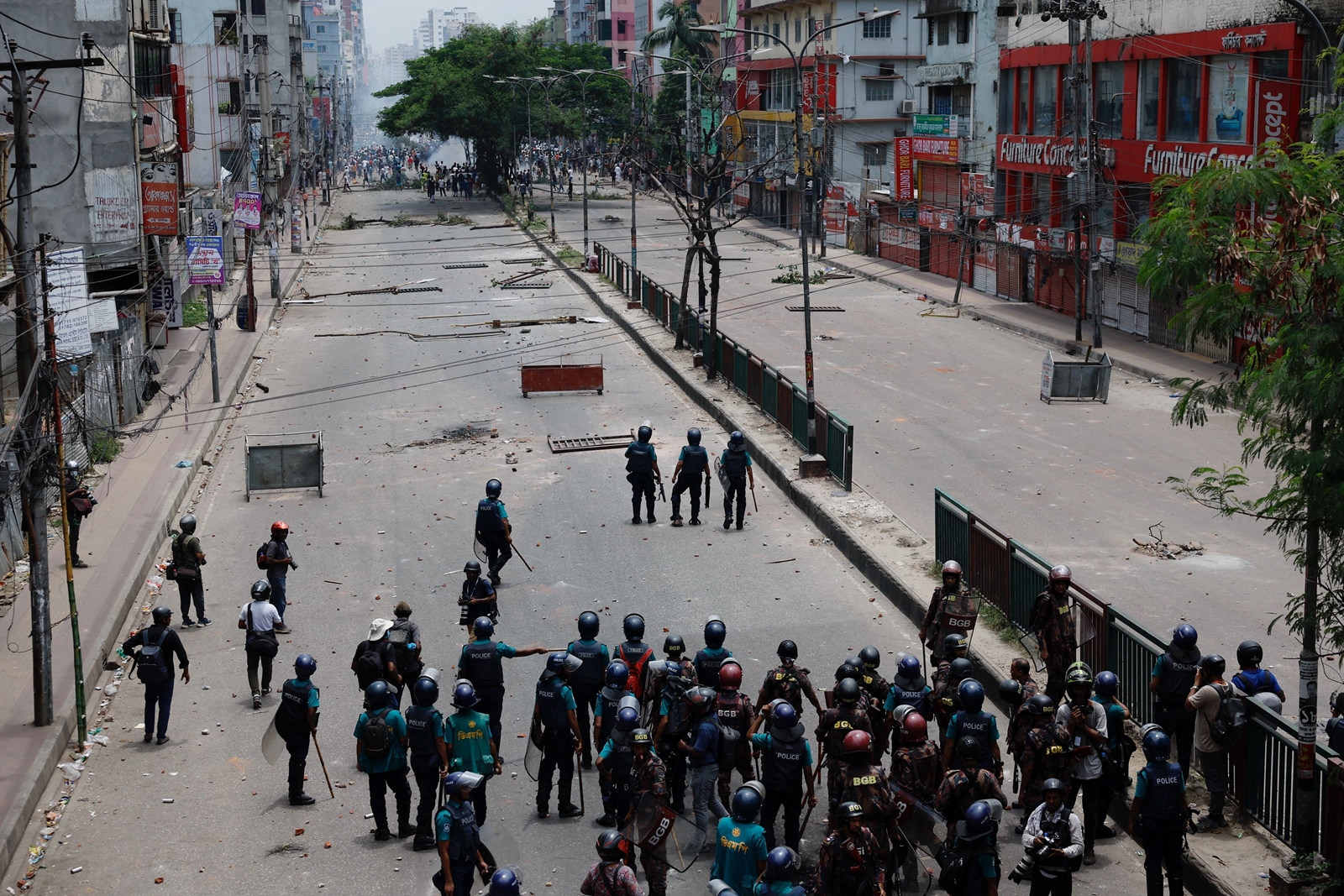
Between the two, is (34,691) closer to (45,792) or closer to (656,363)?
(45,792)

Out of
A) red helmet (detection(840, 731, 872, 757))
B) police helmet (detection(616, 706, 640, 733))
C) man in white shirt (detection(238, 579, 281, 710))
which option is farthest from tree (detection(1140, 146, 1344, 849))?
man in white shirt (detection(238, 579, 281, 710))

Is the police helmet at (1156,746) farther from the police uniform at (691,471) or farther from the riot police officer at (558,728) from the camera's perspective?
the police uniform at (691,471)

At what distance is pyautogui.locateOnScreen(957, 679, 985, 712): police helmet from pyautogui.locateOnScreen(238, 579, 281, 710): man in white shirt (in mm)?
7029

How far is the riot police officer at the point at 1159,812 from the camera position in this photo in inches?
357

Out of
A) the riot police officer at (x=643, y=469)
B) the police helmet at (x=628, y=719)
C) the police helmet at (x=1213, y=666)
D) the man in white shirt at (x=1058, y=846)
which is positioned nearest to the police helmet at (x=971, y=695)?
the man in white shirt at (x=1058, y=846)

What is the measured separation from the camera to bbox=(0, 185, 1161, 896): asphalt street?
1059 cm

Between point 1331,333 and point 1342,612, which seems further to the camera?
point 1342,612

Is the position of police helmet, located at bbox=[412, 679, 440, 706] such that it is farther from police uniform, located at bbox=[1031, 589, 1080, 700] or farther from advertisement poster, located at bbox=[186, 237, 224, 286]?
advertisement poster, located at bbox=[186, 237, 224, 286]

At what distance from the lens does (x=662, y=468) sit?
78.6ft

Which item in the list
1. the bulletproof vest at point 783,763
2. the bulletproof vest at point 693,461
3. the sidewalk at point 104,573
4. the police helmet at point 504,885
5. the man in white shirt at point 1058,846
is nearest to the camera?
the police helmet at point 504,885

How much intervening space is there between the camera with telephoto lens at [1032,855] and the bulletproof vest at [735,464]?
35.1 ft

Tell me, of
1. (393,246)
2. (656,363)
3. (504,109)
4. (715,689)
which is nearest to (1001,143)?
(656,363)

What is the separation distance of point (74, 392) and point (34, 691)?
450 inches

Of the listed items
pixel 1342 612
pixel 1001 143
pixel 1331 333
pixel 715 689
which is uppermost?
pixel 1001 143
